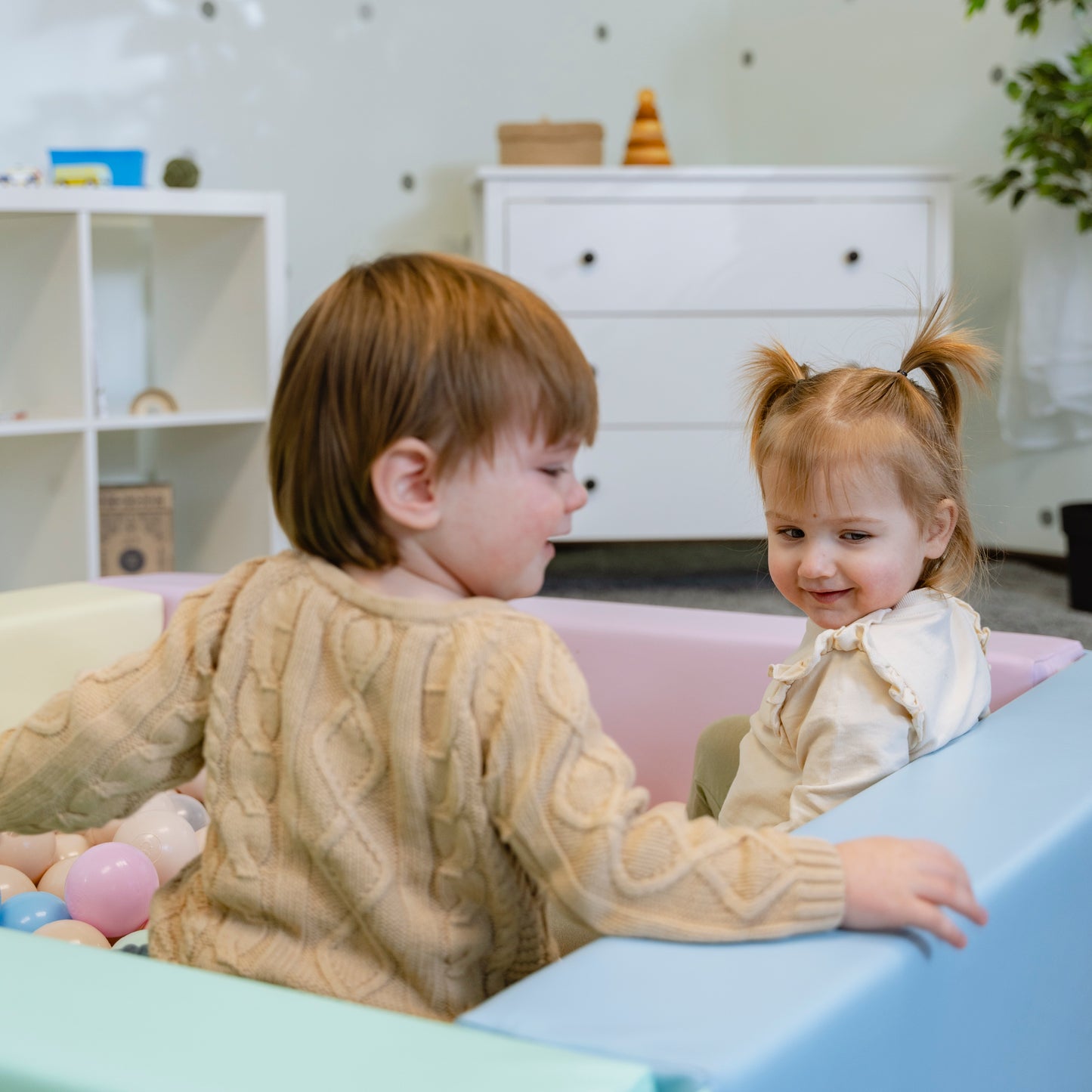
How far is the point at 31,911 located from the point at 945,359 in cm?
83

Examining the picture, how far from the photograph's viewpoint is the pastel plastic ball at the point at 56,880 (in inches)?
46.9

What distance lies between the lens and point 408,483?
629mm

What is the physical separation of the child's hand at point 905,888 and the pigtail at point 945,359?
509 mm

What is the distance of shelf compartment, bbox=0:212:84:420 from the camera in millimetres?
2299

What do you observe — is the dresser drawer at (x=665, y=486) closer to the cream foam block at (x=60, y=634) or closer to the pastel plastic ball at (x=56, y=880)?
the cream foam block at (x=60, y=634)

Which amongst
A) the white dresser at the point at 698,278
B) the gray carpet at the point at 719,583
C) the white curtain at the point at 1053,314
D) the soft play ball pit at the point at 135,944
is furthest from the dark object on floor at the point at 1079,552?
the soft play ball pit at the point at 135,944

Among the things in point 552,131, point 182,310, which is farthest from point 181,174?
point 552,131

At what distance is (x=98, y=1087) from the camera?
427 millimetres

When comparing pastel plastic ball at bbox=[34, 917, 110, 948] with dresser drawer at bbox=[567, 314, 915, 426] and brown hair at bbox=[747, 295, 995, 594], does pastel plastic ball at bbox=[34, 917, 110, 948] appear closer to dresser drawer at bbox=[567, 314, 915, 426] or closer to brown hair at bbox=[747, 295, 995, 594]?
brown hair at bbox=[747, 295, 995, 594]

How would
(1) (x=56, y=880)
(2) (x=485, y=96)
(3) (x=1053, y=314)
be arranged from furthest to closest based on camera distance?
(2) (x=485, y=96), (3) (x=1053, y=314), (1) (x=56, y=880)

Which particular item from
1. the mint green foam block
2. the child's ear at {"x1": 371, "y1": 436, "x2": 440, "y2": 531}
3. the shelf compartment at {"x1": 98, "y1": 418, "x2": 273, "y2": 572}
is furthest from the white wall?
the mint green foam block

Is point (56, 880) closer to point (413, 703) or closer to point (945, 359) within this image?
point (413, 703)

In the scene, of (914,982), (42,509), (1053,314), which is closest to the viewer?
(914,982)

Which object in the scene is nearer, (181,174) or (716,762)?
(716,762)
